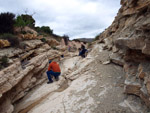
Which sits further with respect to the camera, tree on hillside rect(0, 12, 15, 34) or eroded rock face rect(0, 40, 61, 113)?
tree on hillside rect(0, 12, 15, 34)

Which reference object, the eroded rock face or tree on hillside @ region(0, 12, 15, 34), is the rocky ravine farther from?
tree on hillside @ region(0, 12, 15, 34)

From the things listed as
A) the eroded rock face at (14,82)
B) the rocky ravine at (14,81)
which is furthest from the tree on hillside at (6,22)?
the eroded rock face at (14,82)

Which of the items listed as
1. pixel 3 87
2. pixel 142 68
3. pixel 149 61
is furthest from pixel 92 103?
pixel 3 87

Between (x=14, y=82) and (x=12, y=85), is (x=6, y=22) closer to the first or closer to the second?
(x=14, y=82)

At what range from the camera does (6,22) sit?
11039 mm

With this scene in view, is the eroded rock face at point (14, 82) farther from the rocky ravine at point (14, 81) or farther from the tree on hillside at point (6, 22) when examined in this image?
the tree on hillside at point (6, 22)

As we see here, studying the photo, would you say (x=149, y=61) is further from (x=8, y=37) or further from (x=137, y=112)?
(x=8, y=37)

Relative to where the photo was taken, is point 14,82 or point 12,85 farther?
point 14,82

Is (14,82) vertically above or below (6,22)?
below

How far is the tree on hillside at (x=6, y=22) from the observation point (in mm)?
10655

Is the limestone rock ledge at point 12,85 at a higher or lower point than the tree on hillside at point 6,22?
lower

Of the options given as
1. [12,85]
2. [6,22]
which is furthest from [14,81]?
[6,22]

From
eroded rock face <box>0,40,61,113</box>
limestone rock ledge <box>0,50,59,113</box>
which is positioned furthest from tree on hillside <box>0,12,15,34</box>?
limestone rock ledge <box>0,50,59,113</box>

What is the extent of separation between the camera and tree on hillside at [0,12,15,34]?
1065cm
